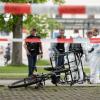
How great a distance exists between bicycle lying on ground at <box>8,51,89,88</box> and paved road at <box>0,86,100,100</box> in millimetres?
133

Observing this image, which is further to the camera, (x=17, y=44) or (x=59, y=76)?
(x=17, y=44)

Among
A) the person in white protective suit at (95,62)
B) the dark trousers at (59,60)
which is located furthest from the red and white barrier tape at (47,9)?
the person in white protective suit at (95,62)

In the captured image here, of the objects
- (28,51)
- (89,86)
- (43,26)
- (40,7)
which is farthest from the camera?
(43,26)

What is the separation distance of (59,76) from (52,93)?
4.55 ft

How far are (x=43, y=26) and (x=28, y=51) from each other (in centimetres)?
1687

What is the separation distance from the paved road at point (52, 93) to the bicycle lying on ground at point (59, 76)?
133 mm

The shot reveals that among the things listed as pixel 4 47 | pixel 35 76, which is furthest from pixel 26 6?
pixel 4 47

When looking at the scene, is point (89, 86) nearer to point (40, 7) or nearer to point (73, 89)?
point (73, 89)

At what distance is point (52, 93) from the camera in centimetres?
1134

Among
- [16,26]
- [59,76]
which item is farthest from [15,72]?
[16,26]

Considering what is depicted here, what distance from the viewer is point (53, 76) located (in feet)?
41.3

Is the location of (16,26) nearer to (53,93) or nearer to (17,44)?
(17,44)

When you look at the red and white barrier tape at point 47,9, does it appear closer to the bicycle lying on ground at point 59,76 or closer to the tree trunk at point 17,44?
the bicycle lying on ground at point 59,76

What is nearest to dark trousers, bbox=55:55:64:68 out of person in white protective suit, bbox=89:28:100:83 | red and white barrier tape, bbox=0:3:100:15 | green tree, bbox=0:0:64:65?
person in white protective suit, bbox=89:28:100:83
